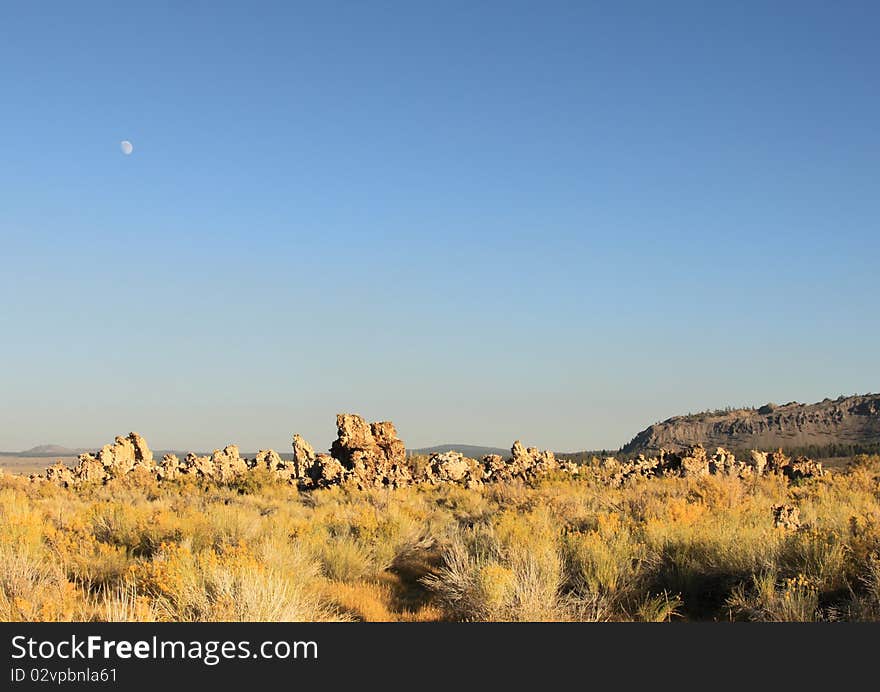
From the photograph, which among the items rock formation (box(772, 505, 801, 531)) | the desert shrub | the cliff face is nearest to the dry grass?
the desert shrub

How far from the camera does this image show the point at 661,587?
8.44 metres

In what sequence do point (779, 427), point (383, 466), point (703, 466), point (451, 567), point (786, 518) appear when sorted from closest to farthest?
point (451, 567) → point (786, 518) → point (703, 466) → point (383, 466) → point (779, 427)

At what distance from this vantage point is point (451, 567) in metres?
8.54

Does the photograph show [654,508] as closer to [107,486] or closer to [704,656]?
[704,656]

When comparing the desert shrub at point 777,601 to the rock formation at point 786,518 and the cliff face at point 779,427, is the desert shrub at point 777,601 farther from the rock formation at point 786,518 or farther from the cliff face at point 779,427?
→ the cliff face at point 779,427

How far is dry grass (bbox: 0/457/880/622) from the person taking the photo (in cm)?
666

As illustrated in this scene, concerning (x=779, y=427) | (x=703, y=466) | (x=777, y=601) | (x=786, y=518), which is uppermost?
(x=786, y=518)

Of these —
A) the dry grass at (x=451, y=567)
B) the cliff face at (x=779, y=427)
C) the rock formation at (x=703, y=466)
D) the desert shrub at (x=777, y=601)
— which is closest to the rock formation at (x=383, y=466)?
the rock formation at (x=703, y=466)

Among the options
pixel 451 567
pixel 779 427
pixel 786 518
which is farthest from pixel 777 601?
pixel 779 427

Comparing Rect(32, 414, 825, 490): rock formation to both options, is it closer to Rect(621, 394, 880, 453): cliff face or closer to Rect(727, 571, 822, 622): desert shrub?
Rect(727, 571, 822, 622): desert shrub

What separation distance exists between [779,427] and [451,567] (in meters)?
94.2

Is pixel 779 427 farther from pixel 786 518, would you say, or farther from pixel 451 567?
pixel 451 567

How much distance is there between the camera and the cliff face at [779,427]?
273 ft

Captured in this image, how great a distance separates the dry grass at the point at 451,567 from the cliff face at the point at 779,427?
7435 centimetres
